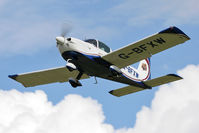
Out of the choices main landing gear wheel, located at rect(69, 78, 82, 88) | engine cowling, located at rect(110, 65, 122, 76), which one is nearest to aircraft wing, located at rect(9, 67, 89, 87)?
main landing gear wheel, located at rect(69, 78, 82, 88)

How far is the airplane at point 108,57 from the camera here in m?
22.6

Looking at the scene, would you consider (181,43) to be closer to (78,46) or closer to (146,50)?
(146,50)

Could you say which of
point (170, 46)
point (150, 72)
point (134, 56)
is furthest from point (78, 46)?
point (150, 72)

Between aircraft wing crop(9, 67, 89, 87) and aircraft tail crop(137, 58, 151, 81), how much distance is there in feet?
10.5

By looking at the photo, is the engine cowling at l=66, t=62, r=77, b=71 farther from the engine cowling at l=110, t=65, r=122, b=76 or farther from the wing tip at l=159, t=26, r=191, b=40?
the wing tip at l=159, t=26, r=191, b=40

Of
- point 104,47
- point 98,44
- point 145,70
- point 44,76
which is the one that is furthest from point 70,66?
point 145,70

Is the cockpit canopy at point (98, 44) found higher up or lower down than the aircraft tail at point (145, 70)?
lower down

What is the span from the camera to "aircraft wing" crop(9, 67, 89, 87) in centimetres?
2619

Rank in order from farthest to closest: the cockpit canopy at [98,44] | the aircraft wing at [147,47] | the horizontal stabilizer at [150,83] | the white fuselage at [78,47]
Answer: the horizontal stabilizer at [150,83], the cockpit canopy at [98,44], the white fuselage at [78,47], the aircraft wing at [147,47]

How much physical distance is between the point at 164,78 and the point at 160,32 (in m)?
4.08

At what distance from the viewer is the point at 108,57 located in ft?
77.4

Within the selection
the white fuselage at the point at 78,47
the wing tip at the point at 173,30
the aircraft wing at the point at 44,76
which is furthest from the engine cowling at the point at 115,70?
the wing tip at the point at 173,30

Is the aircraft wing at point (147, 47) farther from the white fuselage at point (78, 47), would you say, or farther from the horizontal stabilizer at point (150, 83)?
the horizontal stabilizer at point (150, 83)

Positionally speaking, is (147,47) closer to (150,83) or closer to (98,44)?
(98,44)
